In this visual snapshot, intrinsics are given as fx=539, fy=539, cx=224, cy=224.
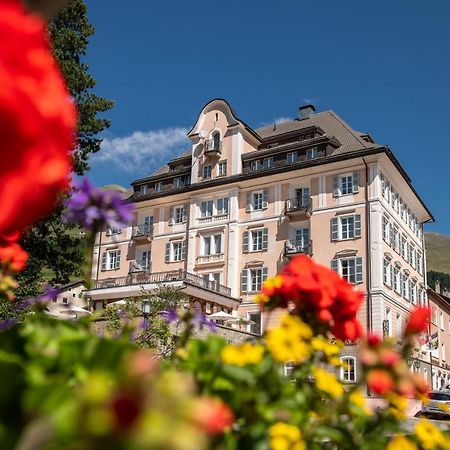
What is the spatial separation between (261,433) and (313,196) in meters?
34.0

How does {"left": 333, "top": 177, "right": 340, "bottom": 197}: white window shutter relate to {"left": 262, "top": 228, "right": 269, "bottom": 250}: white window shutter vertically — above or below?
above

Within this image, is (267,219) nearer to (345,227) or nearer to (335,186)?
(335,186)

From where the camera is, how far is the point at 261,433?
1517 mm

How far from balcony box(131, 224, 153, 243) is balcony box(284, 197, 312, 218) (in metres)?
11.6

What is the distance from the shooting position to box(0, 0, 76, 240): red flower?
2.65ft

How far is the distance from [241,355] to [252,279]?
34.4 meters

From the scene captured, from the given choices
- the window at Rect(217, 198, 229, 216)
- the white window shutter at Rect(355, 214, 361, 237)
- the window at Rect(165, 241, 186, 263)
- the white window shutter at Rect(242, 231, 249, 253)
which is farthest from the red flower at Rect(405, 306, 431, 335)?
the window at Rect(165, 241, 186, 263)

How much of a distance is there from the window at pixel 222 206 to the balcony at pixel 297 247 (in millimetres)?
5558

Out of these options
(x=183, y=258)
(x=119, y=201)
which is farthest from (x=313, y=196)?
(x=119, y=201)

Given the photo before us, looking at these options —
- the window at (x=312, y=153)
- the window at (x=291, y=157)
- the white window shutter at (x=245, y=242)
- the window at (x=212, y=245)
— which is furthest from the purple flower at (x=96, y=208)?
the window at (x=212, y=245)

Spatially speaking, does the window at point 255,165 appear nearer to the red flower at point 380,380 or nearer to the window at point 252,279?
the window at point 252,279

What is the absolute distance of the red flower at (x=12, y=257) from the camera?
1934 millimetres

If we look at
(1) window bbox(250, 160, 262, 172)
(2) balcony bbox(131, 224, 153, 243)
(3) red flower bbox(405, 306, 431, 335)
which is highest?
(1) window bbox(250, 160, 262, 172)

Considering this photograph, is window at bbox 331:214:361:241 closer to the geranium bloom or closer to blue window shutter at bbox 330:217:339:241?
blue window shutter at bbox 330:217:339:241
